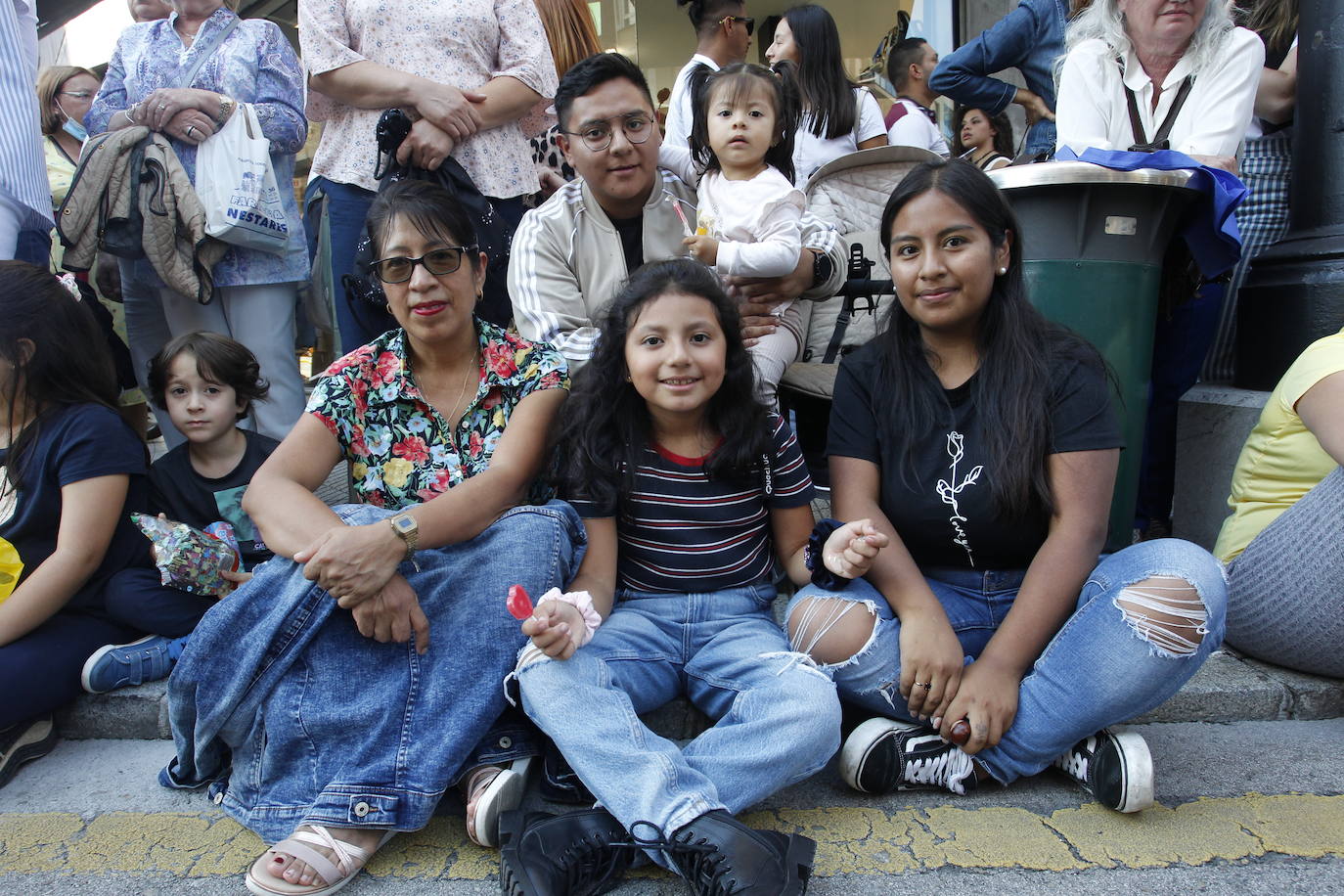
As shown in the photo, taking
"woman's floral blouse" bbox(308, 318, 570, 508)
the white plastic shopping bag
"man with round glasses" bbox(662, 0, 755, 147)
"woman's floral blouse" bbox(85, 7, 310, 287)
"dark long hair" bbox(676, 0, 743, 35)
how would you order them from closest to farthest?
1. "woman's floral blouse" bbox(308, 318, 570, 508)
2. the white plastic shopping bag
3. "woman's floral blouse" bbox(85, 7, 310, 287)
4. "man with round glasses" bbox(662, 0, 755, 147)
5. "dark long hair" bbox(676, 0, 743, 35)

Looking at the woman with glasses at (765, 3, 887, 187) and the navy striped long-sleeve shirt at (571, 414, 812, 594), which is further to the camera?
the woman with glasses at (765, 3, 887, 187)

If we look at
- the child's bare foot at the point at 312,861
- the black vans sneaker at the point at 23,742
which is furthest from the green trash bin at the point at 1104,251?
the black vans sneaker at the point at 23,742

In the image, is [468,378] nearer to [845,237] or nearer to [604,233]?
[604,233]

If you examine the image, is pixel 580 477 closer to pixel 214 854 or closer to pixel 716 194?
pixel 214 854

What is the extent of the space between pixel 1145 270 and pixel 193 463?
291 centimetres

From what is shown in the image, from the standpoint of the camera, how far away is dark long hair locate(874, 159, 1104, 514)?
6.71 feet

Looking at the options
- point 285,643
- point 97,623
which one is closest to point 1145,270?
point 285,643

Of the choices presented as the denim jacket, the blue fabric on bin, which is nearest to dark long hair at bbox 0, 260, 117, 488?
the blue fabric on bin

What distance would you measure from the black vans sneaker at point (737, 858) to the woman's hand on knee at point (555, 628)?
1.39 feet

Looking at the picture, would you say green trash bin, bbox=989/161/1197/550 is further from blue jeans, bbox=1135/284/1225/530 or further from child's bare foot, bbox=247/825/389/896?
child's bare foot, bbox=247/825/389/896

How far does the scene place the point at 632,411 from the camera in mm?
2279

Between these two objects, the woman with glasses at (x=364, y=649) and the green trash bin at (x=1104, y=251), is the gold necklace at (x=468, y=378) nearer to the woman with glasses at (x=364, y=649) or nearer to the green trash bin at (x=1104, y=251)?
the woman with glasses at (x=364, y=649)

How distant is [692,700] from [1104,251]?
5.62ft

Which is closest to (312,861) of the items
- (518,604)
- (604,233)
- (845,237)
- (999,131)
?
(518,604)
